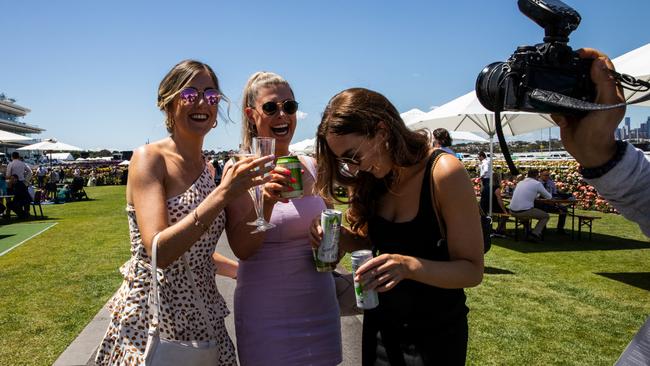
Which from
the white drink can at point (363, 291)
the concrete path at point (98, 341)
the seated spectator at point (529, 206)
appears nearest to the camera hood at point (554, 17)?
the white drink can at point (363, 291)

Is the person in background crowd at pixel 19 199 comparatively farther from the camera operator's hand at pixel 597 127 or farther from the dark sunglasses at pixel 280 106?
the camera operator's hand at pixel 597 127

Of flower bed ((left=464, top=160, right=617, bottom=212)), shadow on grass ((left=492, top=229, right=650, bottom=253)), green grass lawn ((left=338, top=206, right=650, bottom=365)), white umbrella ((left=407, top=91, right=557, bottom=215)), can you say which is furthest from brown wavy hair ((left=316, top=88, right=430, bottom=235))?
flower bed ((left=464, top=160, right=617, bottom=212))

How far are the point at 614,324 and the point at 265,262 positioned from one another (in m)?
4.72

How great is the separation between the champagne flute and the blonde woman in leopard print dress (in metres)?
0.08

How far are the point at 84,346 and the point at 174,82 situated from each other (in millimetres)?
→ 3518

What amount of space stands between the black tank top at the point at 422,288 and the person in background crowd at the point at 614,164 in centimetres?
69

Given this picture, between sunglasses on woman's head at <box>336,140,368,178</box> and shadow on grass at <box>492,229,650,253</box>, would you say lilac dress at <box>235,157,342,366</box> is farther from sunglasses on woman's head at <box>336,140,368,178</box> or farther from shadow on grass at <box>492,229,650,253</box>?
shadow on grass at <box>492,229,650,253</box>

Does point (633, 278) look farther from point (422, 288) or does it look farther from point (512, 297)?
point (422, 288)

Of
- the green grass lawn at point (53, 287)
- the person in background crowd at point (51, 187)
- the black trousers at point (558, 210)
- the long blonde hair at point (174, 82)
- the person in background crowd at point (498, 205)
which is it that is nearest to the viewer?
the long blonde hair at point (174, 82)

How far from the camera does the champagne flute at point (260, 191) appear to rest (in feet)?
6.23

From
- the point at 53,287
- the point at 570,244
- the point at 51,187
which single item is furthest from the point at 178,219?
the point at 51,187

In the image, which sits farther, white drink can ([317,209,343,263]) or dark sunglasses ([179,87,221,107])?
dark sunglasses ([179,87,221,107])

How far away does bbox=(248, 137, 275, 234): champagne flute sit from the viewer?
190 centimetres

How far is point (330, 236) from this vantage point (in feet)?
6.59
